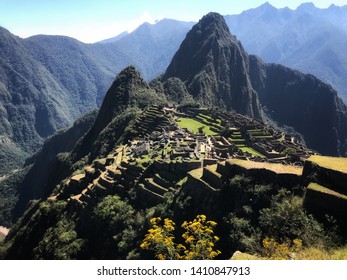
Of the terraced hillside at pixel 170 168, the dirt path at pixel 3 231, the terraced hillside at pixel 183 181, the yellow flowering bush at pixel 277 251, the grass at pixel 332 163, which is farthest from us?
the dirt path at pixel 3 231

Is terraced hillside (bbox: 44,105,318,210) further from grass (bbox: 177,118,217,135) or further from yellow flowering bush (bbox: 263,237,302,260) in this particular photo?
yellow flowering bush (bbox: 263,237,302,260)


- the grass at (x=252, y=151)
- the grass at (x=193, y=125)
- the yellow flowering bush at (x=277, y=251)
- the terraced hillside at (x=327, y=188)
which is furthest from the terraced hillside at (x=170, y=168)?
the yellow flowering bush at (x=277, y=251)

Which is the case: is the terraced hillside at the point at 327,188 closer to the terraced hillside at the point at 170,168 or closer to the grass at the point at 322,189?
the grass at the point at 322,189

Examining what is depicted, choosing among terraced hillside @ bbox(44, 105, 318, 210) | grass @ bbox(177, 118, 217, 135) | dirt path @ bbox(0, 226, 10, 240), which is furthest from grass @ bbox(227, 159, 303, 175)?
dirt path @ bbox(0, 226, 10, 240)

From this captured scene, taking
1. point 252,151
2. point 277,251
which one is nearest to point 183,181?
point 277,251

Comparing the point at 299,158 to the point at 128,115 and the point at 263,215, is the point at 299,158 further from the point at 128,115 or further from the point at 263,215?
the point at 128,115

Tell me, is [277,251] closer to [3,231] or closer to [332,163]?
[332,163]

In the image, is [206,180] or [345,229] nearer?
[345,229]

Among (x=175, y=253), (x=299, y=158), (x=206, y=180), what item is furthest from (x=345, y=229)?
(x=299, y=158)
